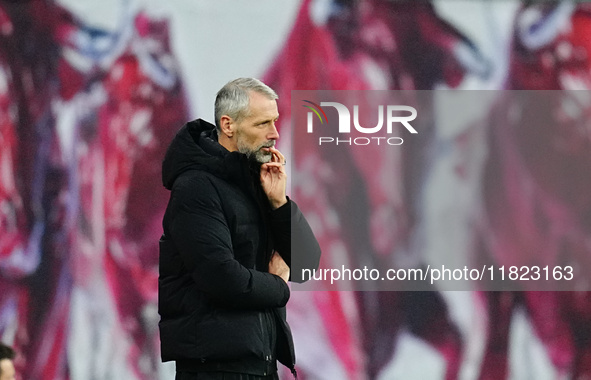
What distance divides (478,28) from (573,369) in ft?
6.45

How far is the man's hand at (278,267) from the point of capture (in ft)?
9.84

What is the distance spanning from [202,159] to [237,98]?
257 millimetres

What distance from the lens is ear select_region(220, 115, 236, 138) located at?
3018 mm

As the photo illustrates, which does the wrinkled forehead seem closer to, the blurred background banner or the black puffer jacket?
the black puffer jacket

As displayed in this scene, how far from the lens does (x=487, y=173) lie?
16.8 ft

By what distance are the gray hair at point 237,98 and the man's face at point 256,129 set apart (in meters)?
0.02

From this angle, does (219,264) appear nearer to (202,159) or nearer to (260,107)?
(202,159)

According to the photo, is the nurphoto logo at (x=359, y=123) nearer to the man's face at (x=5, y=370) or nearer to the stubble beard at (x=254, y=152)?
the stubble beard at (x=254, y=152)

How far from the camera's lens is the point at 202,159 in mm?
2908

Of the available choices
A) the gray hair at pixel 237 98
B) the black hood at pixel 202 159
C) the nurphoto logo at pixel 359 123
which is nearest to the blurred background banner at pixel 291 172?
the nurphoto logo at pixel 359 123

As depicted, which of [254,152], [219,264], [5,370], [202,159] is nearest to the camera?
[219,264]

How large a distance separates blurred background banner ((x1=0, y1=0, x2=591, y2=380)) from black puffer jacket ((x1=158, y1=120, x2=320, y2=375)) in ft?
6.69

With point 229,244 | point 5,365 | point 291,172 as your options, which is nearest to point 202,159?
point 229,244

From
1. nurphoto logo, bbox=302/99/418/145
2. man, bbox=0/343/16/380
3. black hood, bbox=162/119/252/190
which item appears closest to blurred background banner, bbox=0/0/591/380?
nurphoto logo, bbox=302/99/418/145
